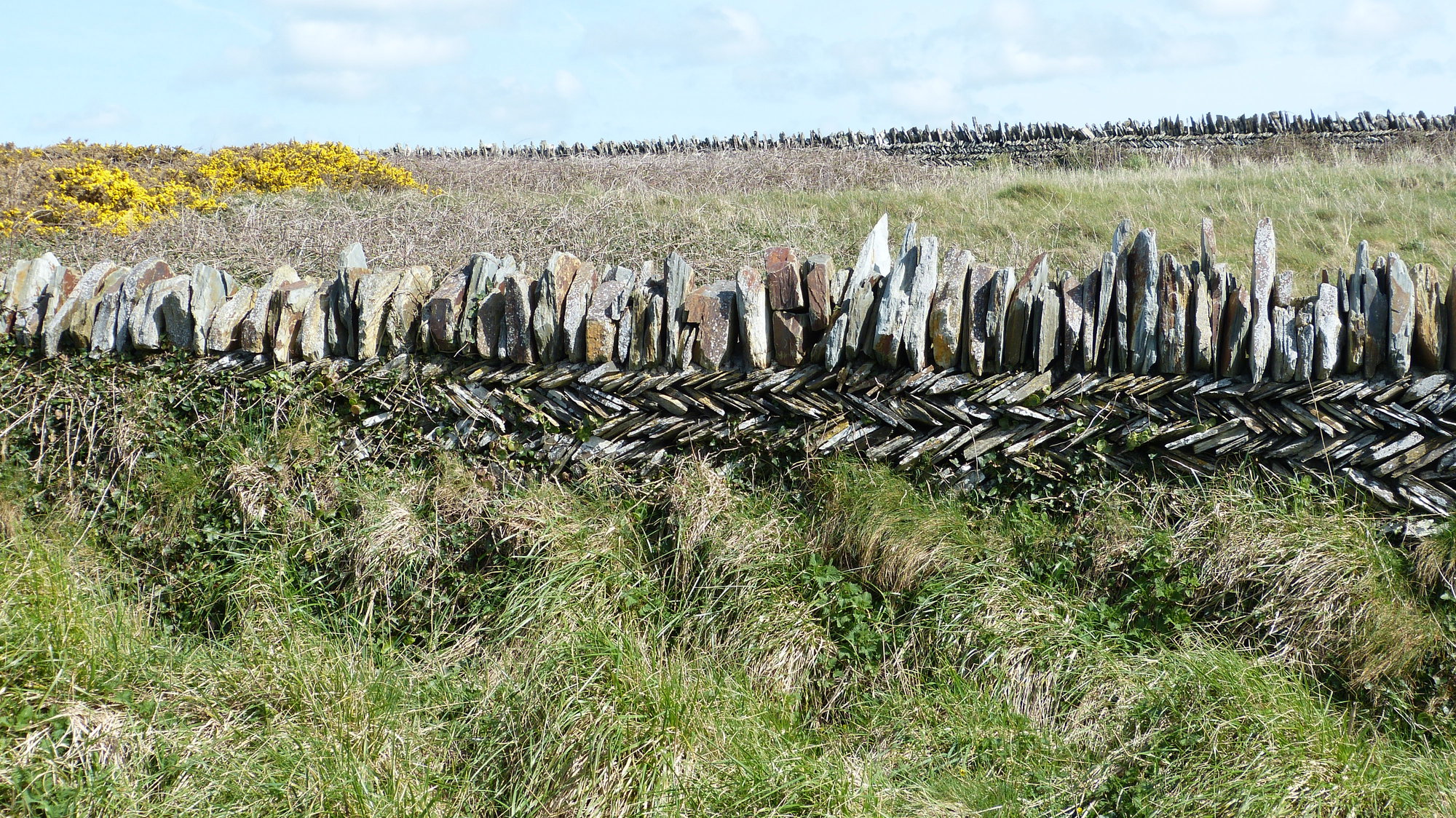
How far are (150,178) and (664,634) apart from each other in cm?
1112

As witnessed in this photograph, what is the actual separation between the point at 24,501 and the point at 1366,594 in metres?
6.28

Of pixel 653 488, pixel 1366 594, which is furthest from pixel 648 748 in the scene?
pixel 1366 594

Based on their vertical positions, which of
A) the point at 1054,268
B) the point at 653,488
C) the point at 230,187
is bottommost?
the point at 653,488

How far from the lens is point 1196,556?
4152 mm

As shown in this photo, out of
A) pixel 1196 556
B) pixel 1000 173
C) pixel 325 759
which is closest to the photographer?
pixel 325 759

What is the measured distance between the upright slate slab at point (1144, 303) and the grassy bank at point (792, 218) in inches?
149

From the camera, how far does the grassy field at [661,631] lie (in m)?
3.36

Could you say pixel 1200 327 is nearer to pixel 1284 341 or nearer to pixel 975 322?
pixel 1284 341

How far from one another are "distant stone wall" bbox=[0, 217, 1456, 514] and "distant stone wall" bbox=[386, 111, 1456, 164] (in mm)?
15518

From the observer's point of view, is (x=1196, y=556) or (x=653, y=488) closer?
(x=1196, y=556)

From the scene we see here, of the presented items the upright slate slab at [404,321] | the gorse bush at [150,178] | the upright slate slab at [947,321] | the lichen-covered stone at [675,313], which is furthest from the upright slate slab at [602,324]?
the gorse bush at [150,178]

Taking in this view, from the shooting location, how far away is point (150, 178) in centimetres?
1208

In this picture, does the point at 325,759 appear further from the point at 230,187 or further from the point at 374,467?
the point at 230,187

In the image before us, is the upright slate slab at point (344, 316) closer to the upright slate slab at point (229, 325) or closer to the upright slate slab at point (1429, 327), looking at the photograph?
the upright slate slab at point (229, 325)
